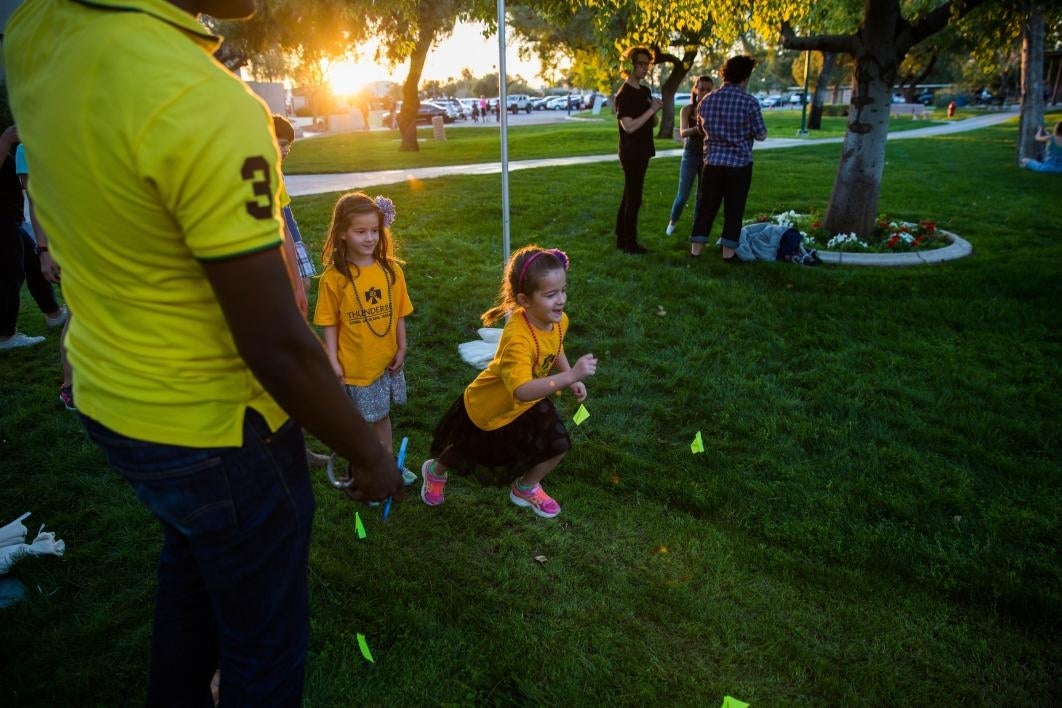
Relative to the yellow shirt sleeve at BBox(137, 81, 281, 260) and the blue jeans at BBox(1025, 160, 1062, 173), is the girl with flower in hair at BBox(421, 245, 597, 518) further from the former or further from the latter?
the blue jeans at BBox(1025, 160, 1062, 173)

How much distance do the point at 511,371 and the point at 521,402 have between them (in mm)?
217

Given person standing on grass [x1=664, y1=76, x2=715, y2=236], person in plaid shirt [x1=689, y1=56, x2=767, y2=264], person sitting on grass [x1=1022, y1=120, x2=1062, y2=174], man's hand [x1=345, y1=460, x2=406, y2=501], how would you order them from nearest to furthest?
man's hand [x1=345, y1=460, x2=406, y2=501]
person in plaid shirt [x1=689, y1=56, x2=767, y2=264]
person standing on grass [x1=664, y1=76, x2=715, y2=236]
person sitting on grass [x1=1022, y1=120, x2=1062, y2=174]

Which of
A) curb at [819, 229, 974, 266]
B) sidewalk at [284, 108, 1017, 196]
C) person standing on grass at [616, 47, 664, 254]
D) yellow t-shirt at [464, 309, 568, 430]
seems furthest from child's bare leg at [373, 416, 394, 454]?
sidewalk at [284, 108, 1017, 196]

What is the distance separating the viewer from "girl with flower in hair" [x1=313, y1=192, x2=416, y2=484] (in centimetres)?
342

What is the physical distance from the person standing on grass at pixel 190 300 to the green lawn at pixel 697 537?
52.9 inches

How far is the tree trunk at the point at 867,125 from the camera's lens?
800cm

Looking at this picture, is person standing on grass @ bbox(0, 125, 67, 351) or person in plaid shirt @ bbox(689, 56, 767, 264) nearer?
person standing on grass @ bbox(0, 125, 67, 351)

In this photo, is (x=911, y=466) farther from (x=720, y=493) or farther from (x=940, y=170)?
(x=940, y=170)

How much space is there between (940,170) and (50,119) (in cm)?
1776

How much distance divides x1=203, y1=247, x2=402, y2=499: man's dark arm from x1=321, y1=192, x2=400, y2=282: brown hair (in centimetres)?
214

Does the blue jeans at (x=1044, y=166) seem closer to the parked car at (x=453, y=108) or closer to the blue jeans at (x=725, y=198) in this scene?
the blue jeans at (x=725, y=198)

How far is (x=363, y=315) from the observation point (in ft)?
11.5

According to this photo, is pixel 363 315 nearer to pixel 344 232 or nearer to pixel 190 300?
pixel 344 232

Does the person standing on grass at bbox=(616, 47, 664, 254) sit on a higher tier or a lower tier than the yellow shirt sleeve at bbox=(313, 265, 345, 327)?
higher
